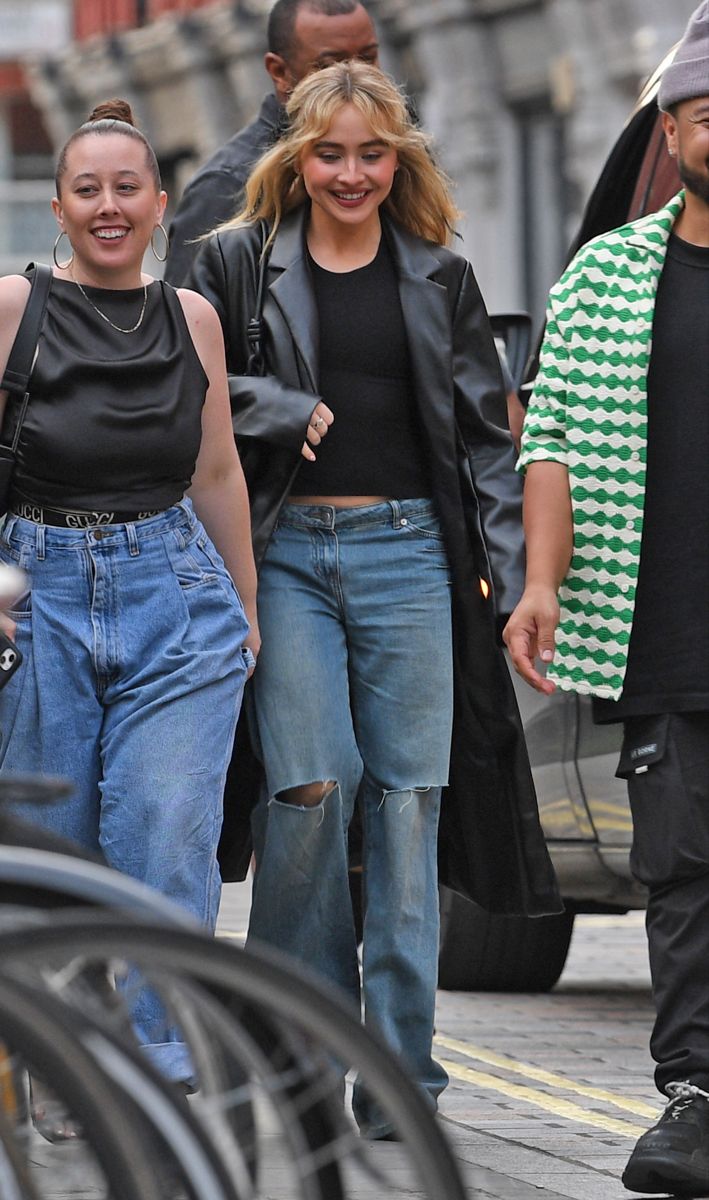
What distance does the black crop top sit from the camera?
5.08m

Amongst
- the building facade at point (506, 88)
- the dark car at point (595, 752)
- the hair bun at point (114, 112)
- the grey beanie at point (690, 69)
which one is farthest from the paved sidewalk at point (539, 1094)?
the building facade at point (506, 88)

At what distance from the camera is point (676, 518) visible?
16.1 feet

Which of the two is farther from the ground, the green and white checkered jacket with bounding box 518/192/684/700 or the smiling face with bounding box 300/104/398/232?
the smiling face with bounding box 300/104/398/232

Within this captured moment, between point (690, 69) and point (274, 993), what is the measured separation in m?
2.57

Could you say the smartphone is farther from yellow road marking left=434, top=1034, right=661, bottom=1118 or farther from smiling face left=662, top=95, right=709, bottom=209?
yellow road marking left=434, top=1034, right=661, bottom=1118

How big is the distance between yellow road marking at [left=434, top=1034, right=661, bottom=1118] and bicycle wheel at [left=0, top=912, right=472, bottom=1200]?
2.87 meters

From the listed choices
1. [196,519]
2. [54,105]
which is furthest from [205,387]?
[54,105]

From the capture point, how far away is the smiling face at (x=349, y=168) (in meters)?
5.07

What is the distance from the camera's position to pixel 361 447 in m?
5.09

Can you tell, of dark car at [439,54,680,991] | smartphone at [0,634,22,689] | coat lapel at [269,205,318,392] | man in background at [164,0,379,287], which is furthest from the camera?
dark car at [439,54,680,991]

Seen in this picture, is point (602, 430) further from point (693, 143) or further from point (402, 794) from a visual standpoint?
point (402, 794)

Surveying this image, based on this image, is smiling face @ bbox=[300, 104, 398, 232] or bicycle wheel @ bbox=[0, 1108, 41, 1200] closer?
bicycle wheel @ bbox=[0, 1108, 41, 1200]

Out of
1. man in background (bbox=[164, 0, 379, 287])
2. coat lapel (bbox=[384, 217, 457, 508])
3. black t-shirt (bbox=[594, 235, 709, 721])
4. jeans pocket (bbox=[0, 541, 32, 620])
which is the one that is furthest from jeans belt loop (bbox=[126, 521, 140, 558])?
man in background (bbox=[164, 0, 379, 287])

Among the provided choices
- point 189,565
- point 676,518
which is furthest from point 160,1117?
point 676,518
